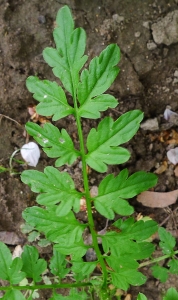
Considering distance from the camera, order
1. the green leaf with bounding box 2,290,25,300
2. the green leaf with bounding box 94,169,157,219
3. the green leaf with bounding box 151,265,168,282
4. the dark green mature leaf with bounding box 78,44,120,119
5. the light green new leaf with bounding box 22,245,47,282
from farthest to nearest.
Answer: the green leaf with bounding box 151,265,168,282 < the light green new leaf with bounding box 22,245,47,282 < the green leaf with bounding box 2,290,25,300 < the green leaf with bounding box 94,169,157,219 < the dark green mature leaf with bounding box 78,44,120,119

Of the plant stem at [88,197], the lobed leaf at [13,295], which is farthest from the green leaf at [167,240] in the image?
the lobed leaf at [13,295]

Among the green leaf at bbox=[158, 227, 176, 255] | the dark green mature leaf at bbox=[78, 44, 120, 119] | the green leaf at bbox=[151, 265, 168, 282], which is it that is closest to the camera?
the dark green mature leaf at bbox=[78, 44, 120, 119]

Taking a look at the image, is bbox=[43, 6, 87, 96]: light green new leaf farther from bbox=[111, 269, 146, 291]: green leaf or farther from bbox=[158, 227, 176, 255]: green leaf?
bbox=[158, 227, 176, 255]: green leaf

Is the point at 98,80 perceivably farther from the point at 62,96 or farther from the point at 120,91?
the point at 120,91

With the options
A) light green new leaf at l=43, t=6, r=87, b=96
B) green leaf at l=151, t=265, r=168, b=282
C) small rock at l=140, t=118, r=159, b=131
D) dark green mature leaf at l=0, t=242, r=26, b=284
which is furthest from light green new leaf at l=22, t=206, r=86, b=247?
small rock at l=140, t=118, r=159, b=131

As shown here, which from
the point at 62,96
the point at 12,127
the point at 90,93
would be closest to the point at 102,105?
the point at 90,93

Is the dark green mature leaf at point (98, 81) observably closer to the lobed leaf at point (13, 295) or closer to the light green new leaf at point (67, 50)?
the light green new leaf at point (67, 50)

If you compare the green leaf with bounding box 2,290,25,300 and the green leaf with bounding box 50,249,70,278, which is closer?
the green leaf with bounding box 2,290,25,300
